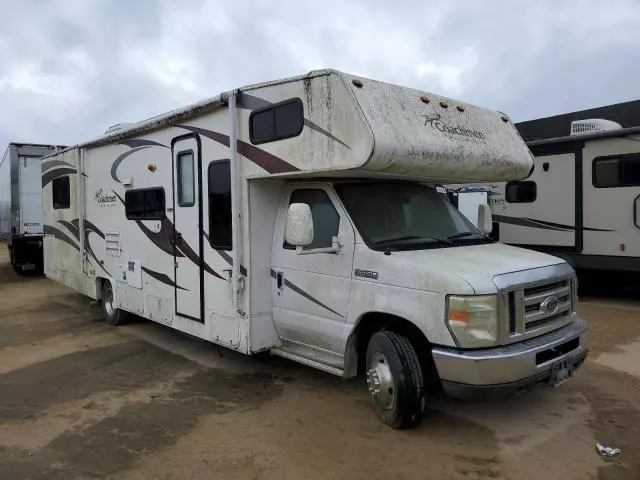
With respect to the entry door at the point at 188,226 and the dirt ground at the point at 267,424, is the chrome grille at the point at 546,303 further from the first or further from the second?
the entry door at the point at 188,226

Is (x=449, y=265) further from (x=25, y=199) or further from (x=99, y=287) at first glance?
(x=25, y=199)

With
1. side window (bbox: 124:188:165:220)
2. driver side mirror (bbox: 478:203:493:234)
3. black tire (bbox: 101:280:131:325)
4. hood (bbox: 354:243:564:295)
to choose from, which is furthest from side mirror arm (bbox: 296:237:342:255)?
black tire (bbox: 101:280:131:325)

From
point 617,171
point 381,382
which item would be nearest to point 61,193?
point 381,382

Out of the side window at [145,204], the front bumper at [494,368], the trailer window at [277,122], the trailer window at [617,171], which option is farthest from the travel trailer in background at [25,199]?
the front bumper at [494,368]

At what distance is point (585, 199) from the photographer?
10.0 meters

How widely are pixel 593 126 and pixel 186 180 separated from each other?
7.38 meters

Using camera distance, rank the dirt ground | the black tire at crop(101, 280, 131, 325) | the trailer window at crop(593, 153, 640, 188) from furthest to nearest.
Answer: the trailer window at crop(593, 153, 640, 188), the black tire at crop(101, 280, 131, 325), the dirt ground

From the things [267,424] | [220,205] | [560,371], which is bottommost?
[267,424]

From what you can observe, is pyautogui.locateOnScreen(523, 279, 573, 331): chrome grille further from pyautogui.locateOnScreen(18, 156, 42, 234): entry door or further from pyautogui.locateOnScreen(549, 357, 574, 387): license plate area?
pyautogui.locateOnScreen(18, 156, 42, 234): entry door

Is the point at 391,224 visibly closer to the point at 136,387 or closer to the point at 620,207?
the point at 136,387

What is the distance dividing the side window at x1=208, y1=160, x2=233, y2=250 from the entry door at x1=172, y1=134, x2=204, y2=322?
235 mm

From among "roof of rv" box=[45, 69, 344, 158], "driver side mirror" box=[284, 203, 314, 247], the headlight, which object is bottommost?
the headlight

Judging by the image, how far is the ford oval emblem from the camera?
4411 millimetres

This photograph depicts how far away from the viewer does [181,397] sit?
216 inches
